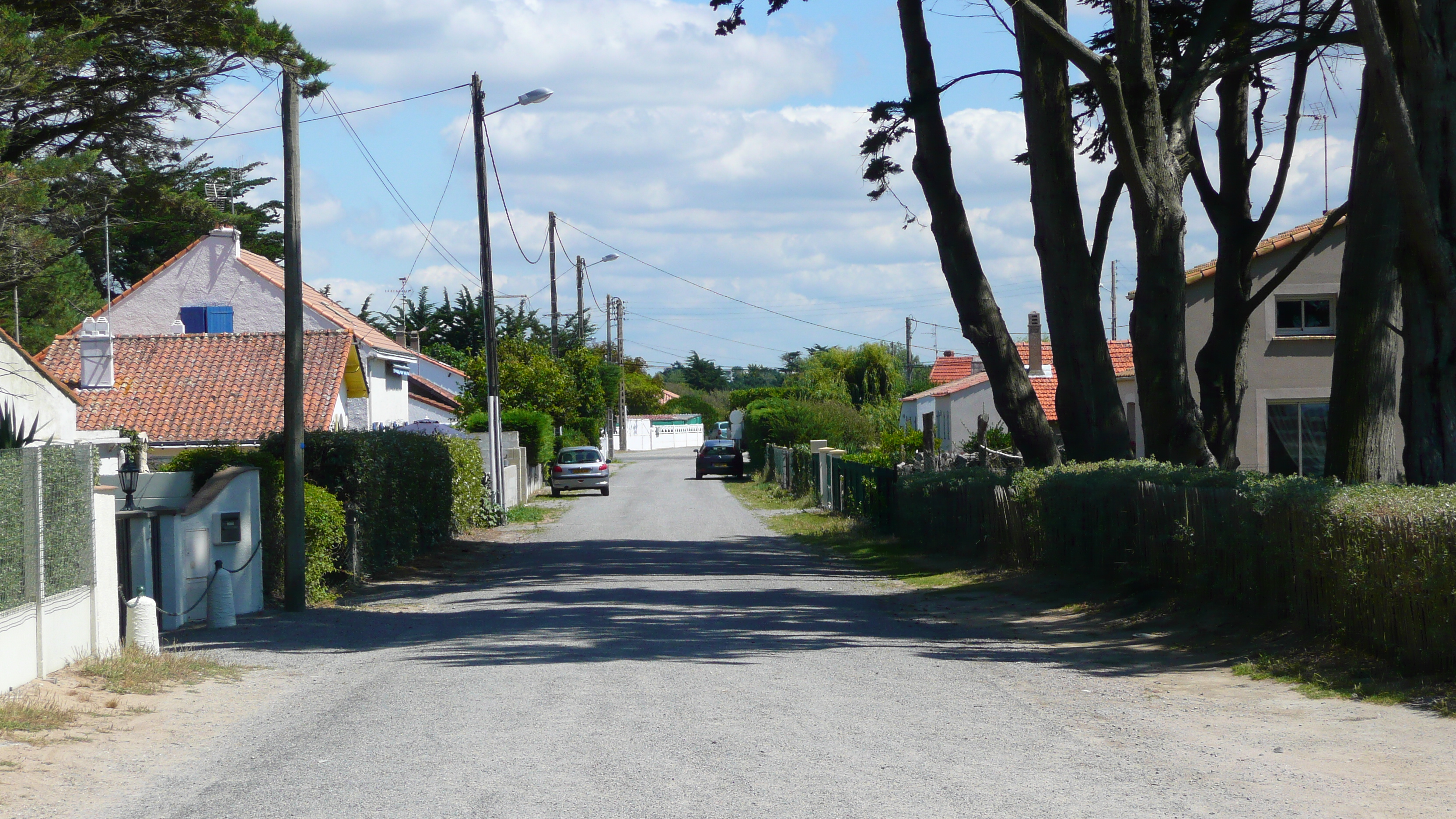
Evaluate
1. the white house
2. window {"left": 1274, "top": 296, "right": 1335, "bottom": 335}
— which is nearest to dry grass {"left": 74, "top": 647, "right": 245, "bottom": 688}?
window {"left": 1274, "top": 296, "right": 1335, "bottom": 335}

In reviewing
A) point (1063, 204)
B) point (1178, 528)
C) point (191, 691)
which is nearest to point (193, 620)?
point (191, 691)

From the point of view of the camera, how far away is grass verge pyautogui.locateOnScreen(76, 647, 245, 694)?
29.7ft

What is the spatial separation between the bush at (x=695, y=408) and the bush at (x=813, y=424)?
6052cm

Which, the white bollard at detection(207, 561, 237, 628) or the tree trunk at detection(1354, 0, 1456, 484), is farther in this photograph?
the white bollard at detection(207, 561, 237, 628)

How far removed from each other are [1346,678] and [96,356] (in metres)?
24.8

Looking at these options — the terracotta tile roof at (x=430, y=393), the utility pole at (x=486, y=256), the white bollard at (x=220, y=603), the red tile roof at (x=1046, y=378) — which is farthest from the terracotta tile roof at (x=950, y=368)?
the white bollard at (x=220, y=603)

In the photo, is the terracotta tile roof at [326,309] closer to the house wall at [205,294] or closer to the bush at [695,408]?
the house wall at [205,294]

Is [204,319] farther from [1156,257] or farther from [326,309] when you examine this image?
[1156,257]

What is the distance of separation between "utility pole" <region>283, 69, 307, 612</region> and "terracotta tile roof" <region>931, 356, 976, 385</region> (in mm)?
39622

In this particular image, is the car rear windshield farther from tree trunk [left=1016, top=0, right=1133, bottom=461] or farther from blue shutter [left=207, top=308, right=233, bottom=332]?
tree trunk [left=1016, top=0, right=1133, bottom=461]

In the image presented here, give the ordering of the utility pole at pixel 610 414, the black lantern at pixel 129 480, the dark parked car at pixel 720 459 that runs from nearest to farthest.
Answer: the black lantern at pixel 129 480
the dark parked car at pixel 720 459
the utility pole at pixel 610 414

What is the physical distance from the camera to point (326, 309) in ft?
124

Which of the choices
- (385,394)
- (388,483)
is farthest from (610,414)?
(388,483)

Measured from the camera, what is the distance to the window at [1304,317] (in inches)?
1059
